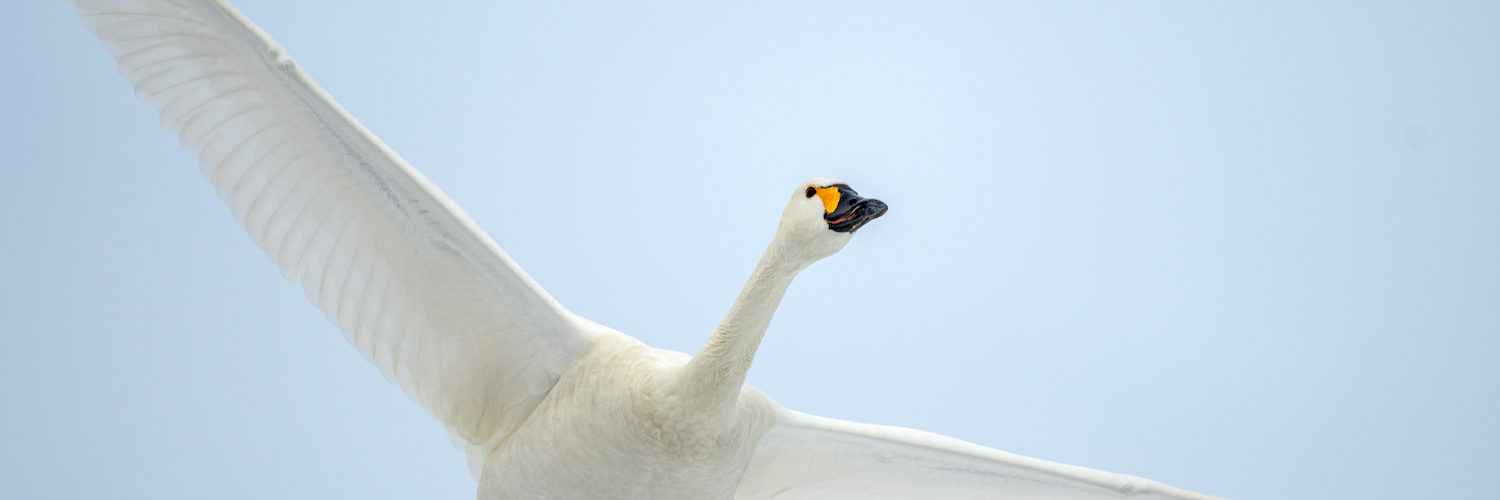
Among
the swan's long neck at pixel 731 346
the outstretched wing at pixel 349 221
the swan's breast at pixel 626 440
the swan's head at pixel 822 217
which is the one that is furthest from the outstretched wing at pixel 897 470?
the swan's head at pixel 822 217

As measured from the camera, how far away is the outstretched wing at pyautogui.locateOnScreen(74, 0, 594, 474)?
288 centimetres

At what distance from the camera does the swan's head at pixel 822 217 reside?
8.27 ft

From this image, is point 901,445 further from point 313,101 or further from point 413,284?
point 313,101

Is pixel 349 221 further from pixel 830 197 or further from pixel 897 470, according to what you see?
pixel 897 470

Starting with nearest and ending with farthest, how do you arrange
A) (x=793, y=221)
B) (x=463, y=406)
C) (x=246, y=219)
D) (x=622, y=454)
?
1. (x=793, y=221)
2. (x=622, y=454)
3. (x=246, y=219)
4. (x=463, y=406)

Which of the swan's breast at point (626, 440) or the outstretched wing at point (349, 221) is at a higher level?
the outstretched wing at point (349, 221)

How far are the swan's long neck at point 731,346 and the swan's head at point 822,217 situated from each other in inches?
5.4

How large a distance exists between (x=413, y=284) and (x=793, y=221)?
1231 mm

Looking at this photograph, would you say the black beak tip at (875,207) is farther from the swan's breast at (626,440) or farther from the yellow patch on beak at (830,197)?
the swan's breast at (626,440)

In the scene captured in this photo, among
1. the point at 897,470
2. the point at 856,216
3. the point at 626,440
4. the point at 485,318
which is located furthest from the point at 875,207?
the point at 897,470

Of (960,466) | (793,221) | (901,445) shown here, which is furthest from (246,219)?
(960,466)

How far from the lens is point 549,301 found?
3.17 meters

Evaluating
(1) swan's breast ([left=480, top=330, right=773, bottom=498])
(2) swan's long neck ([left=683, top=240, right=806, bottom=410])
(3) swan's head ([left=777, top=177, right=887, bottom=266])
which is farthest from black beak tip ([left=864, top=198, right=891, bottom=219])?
(1) swan's breast ([left=480, top=330, right=773, bottom=498])

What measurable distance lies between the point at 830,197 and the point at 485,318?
1.18 m
